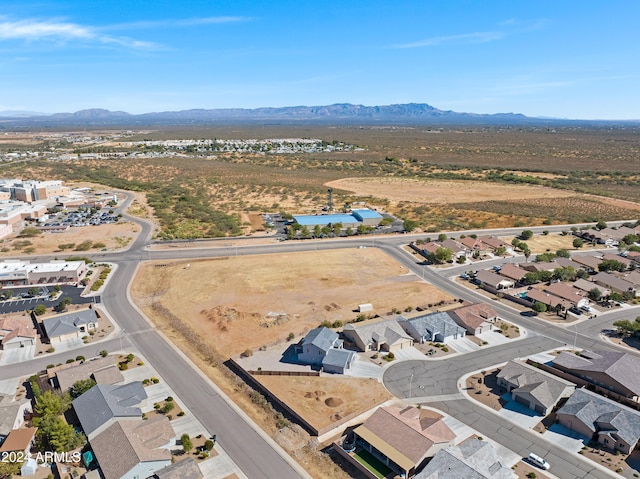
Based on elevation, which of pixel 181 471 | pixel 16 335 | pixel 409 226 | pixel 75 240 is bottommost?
pixel 181 471

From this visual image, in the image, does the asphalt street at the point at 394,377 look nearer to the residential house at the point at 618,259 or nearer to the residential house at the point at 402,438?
the residential house at the point at 402,438

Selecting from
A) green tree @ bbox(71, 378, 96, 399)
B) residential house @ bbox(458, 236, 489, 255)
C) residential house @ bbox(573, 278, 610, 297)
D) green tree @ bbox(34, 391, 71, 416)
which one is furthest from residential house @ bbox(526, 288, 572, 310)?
green tree @ bbox(34, 391, 71, 416)

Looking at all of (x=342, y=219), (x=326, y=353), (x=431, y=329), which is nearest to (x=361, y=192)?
(x=342, y=219)

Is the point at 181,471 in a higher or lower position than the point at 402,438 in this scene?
lower

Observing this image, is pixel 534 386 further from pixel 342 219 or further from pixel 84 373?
pixel 342 219

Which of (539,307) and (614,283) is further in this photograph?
(614,283)

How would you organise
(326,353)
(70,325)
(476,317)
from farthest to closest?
1. (476,317)
2. (70,325)
3. (326,353)

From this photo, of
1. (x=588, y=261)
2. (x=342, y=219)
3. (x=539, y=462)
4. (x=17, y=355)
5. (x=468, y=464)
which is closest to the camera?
(x=468, y=464)

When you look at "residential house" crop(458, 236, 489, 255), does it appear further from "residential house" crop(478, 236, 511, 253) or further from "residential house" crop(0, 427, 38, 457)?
"residential house" crop(0, 427, 38, 457)
